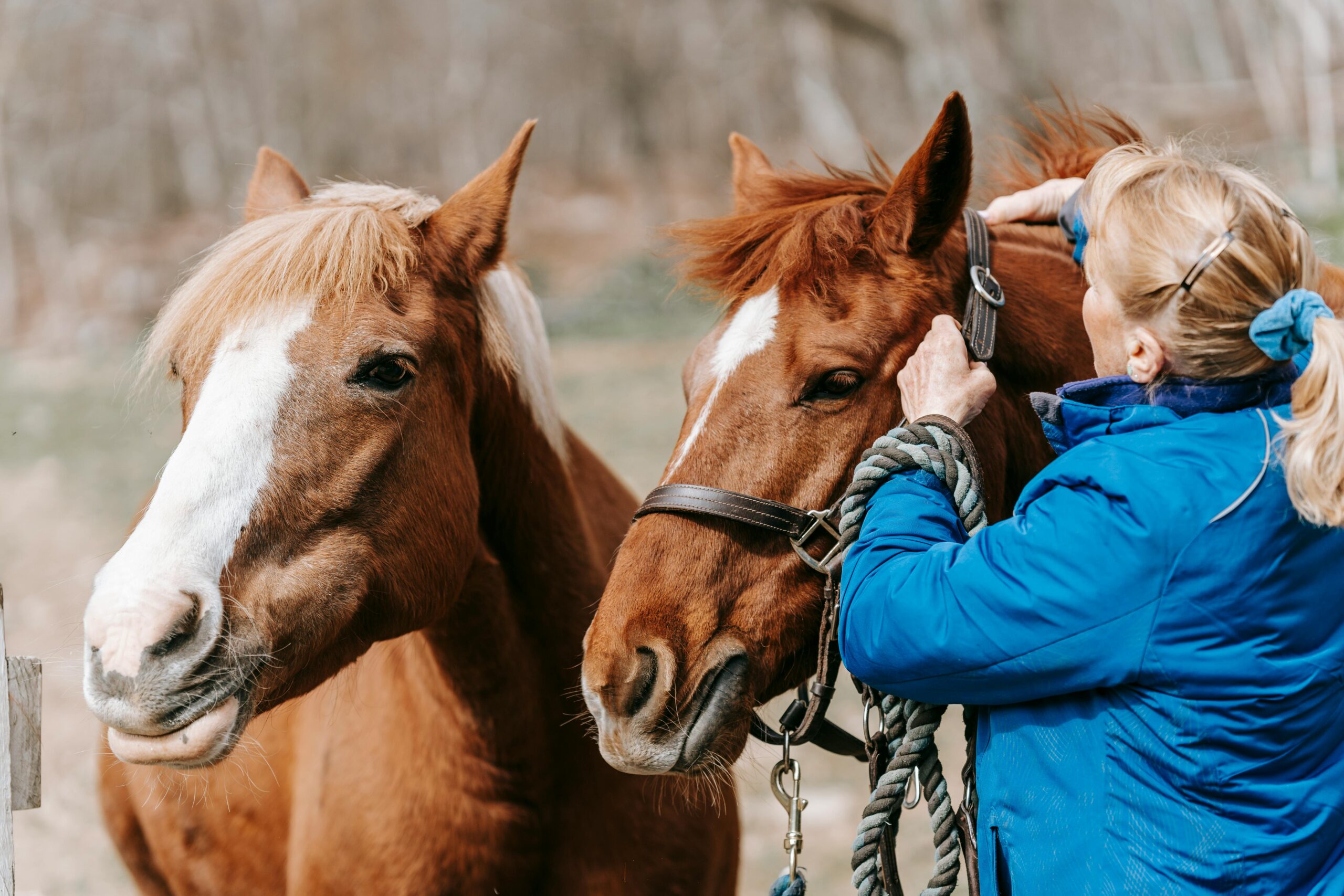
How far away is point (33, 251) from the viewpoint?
57.5 feet

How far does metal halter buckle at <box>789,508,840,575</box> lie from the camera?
1.90 m

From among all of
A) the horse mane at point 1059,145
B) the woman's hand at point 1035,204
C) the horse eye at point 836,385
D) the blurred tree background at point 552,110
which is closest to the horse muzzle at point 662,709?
the horse eye at point 836,385

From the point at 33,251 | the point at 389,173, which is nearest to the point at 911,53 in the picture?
the point at 389,173

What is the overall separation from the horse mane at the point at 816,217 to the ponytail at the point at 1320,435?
0.88m

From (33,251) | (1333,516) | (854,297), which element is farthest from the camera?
(33,251)

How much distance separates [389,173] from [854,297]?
63.1ft

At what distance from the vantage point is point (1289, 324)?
1.42 meters

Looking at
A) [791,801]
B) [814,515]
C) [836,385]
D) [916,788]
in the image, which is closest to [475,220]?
[836,385]

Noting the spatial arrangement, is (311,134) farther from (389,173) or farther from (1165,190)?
(1165,190)

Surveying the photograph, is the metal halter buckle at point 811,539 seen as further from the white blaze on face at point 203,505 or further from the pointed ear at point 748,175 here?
the white blaze on face at point 203,505

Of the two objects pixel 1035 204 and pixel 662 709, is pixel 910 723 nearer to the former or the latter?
pixel 662 709

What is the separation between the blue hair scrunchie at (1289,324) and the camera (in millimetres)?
1421

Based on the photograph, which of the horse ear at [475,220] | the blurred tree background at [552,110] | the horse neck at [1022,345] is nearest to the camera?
the horse neck at [1022,345]

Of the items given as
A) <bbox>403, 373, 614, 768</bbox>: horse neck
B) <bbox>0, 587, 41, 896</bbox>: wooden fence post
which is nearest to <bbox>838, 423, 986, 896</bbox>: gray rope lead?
<bbox>403, 373, 614, 768</bbox>: horse neck
